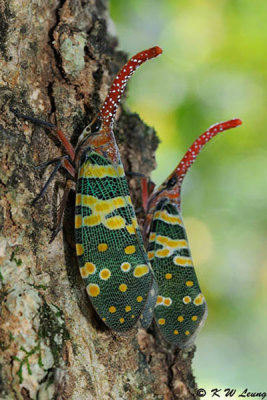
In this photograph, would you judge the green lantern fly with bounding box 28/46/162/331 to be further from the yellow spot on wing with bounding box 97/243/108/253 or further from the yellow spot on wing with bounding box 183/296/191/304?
the yellow spot on wing with bounding box 183/296/191/304

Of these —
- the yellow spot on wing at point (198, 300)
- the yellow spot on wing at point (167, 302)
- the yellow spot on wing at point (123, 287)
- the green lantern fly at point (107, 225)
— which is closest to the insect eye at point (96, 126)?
the green lantern fly at point (107, 225)

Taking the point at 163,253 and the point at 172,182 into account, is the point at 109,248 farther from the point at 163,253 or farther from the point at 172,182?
the point at 172,182

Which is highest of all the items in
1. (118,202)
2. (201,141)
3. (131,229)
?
(201,141)

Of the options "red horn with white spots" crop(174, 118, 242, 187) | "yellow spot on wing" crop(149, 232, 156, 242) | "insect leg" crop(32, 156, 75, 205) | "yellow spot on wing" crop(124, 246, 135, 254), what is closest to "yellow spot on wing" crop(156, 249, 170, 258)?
"yellow spot on wing" crop(149, 232, 156, 242)

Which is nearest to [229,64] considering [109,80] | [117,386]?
[109,80]

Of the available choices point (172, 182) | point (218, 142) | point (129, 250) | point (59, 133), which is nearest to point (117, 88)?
point (59, 133)

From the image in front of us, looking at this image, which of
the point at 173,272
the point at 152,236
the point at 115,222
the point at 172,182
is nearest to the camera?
the point at 115,222
